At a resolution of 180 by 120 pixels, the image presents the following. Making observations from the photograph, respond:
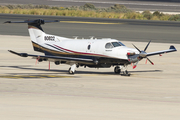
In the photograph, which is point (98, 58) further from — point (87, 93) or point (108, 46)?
point (87, 93)

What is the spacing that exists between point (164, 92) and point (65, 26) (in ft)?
152

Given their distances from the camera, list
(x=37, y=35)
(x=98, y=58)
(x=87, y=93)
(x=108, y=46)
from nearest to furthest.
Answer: (x=87, y=93) < (x=108, y=46) < (x=98, y=58) < (x=37, y=35)

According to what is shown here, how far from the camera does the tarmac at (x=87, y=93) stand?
1439 centimetres

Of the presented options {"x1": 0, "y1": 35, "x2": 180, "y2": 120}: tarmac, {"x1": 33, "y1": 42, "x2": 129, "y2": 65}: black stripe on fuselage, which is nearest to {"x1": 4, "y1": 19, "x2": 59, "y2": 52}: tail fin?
{"x1": 33, "y1": 42, "x2": 129, "y2": 65}: black stripe on fuselage

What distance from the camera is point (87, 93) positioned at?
1889 cm

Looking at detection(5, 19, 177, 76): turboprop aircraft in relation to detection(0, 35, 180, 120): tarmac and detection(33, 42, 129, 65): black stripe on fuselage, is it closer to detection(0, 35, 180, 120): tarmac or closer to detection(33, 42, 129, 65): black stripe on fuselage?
detection(33, 42, 129, 65): black stripe on fuselage

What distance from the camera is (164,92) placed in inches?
768

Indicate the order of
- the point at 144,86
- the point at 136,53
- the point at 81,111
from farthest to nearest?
the point at 136,53 → the point at 144,86 → the point at 81,111

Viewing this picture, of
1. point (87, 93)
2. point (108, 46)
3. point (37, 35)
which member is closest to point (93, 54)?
point (108, 46)

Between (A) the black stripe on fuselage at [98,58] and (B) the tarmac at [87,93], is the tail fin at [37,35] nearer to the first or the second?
(A) the black stripe on fuselage at [98,58]

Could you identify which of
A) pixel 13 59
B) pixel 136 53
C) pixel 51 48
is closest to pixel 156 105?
pixel 136 53

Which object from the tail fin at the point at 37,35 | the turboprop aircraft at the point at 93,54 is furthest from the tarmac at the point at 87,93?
the tail fin at the point at 37,35

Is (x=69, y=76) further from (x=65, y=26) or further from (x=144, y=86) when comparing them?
(x=65, y=26)

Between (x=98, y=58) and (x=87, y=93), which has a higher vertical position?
(x=98, y=58)
